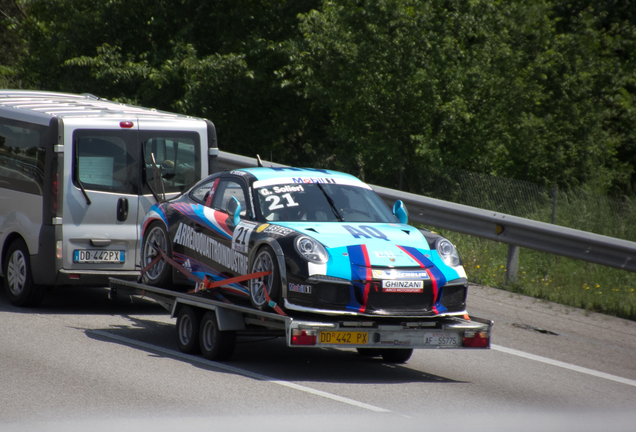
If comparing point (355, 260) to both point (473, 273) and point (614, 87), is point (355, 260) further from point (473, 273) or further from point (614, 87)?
point (614, 87)

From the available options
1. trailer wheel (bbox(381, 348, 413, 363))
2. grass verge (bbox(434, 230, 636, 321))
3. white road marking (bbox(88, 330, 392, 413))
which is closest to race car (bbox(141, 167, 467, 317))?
white road marking (bbox(88, 330, 392, 413))

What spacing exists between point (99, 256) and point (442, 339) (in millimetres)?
4605

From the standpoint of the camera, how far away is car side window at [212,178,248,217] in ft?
28.8

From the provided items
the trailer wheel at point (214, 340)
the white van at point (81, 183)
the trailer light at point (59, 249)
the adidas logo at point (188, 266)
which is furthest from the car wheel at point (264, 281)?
the trailer light at point (59, 249)

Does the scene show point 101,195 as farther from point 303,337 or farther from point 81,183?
point 303,337

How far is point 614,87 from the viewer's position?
24.3 meters

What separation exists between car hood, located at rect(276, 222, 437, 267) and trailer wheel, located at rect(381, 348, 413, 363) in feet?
3.89

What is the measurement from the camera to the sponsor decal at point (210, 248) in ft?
27.0

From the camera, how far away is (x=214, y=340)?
8039 mm

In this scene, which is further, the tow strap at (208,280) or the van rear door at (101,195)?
the van rear door at (101,195)

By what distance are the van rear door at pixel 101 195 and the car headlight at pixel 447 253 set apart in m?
4.13

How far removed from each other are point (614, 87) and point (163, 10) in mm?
13341

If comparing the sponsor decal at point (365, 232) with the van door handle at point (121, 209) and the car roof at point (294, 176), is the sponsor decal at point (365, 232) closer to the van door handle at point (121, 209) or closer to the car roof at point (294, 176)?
the car roof at point (294, 176)

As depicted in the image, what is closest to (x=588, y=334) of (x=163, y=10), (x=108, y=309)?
(x=108, y=309)
